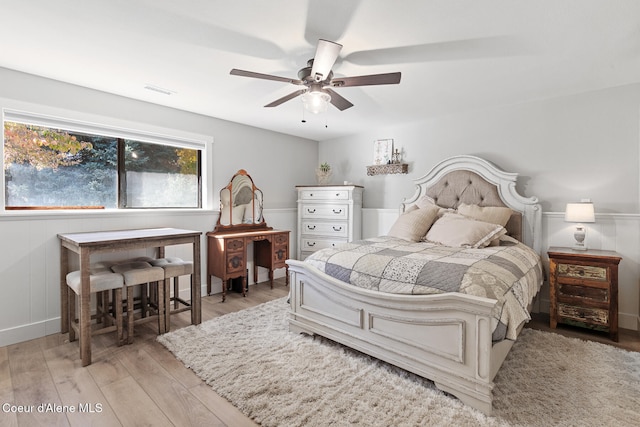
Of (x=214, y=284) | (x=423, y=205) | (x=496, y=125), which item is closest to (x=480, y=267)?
(x=423, y=205)

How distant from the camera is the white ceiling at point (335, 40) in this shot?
1.74m

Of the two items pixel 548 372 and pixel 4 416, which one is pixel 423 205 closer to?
pixel 548 372

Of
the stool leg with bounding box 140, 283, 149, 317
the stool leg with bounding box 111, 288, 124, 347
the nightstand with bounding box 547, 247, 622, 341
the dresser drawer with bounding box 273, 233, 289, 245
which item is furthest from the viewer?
the dresser drawer with bounding box 273, 233, 289, 245

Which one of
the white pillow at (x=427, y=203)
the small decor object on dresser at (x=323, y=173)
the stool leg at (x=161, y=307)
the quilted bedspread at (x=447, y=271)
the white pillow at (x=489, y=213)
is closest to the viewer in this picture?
the quilted bedspread at (x=447, y=271)

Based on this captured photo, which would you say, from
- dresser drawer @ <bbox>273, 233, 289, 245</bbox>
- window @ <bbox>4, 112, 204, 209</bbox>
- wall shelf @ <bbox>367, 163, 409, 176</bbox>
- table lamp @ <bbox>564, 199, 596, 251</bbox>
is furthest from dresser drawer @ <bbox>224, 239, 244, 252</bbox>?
table lamp @ <bbox>564, 199, 596, 251</bbox>

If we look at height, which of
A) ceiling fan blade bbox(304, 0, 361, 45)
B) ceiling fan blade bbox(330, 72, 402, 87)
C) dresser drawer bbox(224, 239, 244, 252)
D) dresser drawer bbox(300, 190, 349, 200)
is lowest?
dresser drawer bbox(224, 239, 244, 252)

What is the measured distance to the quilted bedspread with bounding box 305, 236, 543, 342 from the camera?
70.3 inches

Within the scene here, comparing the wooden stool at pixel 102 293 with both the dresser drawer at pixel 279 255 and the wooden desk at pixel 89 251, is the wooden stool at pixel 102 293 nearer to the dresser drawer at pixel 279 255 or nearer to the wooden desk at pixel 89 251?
the wooden desk at pixel 89 251

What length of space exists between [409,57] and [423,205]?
193cm

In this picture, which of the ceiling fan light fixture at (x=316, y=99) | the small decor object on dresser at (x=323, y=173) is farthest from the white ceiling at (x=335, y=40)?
the small decor object on dresser at (x=323, y=173)

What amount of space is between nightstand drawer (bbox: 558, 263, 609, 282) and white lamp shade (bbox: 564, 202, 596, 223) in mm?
415

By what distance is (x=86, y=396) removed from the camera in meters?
1.84

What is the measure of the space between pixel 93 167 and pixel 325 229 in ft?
9.24

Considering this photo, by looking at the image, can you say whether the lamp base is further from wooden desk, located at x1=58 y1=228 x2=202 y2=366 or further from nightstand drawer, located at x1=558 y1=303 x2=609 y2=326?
wooden desk, located at x1=58 y1=228 x2=202 y2=366
